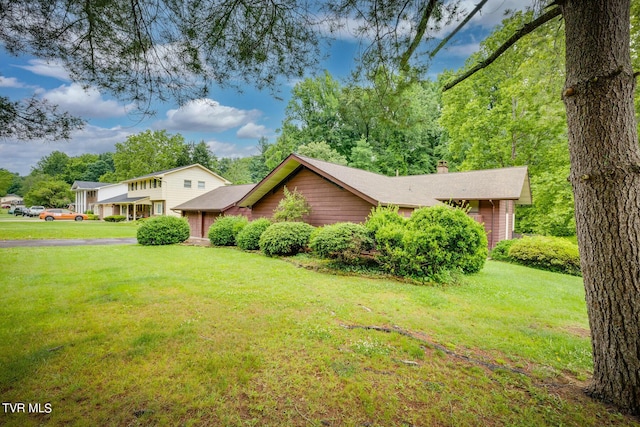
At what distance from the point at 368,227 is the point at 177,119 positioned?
6643 millimetres

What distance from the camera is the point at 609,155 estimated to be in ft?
8.61

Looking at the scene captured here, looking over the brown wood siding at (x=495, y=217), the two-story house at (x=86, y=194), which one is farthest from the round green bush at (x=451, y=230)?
the two-story house at (x=86, y=194)

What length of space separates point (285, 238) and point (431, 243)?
6.01m

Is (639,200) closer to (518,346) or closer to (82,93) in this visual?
(518,346)

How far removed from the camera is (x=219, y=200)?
21.0m

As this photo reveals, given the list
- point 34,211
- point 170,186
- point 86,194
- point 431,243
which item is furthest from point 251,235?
point 34,211

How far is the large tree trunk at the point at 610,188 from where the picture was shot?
2574 mm

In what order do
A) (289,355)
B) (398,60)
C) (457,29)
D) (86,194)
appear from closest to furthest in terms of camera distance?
(289,355)
(457,29)
(398,60)
(86,194)

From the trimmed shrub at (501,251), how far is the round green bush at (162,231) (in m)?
16.7

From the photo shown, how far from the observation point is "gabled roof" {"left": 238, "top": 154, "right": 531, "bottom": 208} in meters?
12.1

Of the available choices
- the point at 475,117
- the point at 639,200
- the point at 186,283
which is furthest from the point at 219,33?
the point at 475,117

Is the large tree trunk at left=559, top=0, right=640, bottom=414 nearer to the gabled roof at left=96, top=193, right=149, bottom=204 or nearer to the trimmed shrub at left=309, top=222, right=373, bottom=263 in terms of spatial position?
the trimmed shrub at left=309, top=222, right=373, bottom=263

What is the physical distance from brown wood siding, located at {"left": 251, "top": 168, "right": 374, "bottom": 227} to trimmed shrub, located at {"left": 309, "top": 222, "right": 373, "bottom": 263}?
2.25 meters

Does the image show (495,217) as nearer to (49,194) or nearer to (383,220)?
(383,220)
